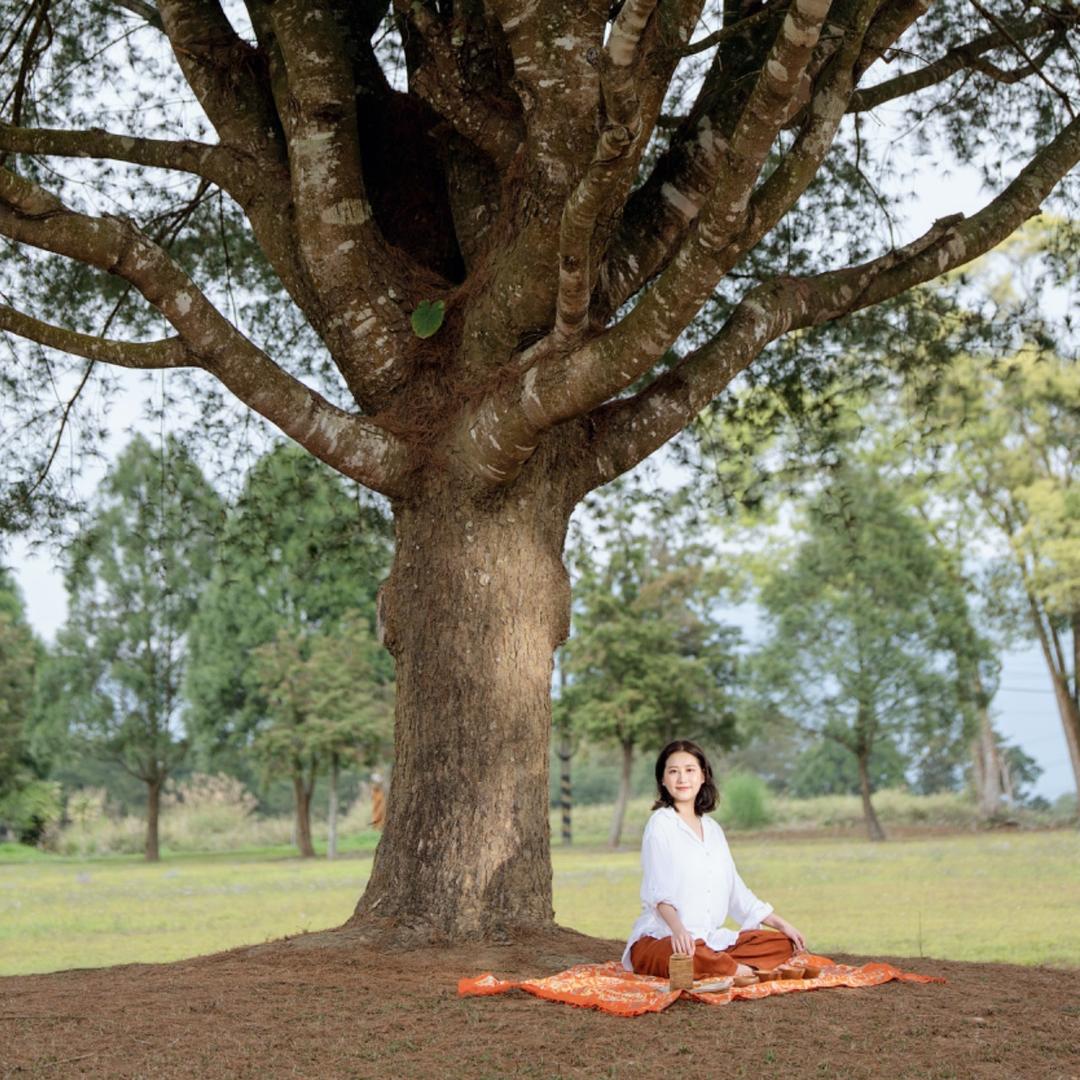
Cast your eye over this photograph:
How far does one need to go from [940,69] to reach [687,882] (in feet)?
20.4

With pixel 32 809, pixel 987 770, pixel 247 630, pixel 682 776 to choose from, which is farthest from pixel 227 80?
pixel 32 809

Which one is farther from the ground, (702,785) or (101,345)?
(101,345)

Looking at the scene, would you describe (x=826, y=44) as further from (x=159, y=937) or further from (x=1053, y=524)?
(x=1053, y=524)

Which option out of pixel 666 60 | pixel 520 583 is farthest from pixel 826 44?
pixel 520 583

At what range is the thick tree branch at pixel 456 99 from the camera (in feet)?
24.3

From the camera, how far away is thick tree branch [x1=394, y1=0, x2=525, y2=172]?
7414 millimetres

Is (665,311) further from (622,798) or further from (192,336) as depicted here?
(622,798)

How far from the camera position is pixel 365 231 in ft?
26.0

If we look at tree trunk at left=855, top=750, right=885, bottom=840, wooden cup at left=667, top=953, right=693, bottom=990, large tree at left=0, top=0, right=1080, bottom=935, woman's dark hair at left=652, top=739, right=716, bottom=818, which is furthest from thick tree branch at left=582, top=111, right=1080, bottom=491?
tree trunk at left=855, top=750, right=885, bottom=840

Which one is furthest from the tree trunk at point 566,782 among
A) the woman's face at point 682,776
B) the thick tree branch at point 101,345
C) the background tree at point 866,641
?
the woman's face at point 682,776

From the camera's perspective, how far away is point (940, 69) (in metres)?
9.27

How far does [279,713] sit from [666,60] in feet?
93.4

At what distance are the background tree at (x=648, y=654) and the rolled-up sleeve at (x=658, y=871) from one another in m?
24.5

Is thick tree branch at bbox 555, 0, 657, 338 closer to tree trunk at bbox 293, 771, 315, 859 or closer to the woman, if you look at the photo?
the woman
